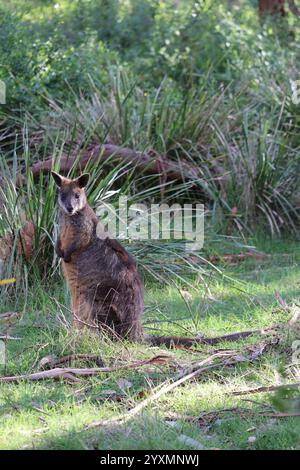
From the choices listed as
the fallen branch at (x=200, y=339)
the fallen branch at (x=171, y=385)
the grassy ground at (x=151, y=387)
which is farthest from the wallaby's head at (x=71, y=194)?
the fallen branch at (x=171, y=385)

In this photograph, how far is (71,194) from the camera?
257 inches

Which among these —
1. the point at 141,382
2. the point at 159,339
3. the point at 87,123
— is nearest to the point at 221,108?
the point at 87,123

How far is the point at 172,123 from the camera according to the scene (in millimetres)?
9703

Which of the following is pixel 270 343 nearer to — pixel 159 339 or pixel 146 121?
pixel 159 339

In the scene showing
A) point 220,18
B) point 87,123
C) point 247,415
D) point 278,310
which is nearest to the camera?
point 247,415

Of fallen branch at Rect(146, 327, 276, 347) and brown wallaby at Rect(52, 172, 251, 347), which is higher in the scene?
brown wallaby at Rect(52, 172, 251, 347)

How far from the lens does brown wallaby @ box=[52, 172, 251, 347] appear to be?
612 cm

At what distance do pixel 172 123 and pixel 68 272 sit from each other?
373cm

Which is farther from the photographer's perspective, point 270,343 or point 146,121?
point 146,121

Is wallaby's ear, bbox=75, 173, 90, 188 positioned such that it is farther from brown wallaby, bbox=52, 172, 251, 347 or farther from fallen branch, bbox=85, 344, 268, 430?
fallen branch, bbox=85, 344, 268, 430

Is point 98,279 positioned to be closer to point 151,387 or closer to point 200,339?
point 200,339

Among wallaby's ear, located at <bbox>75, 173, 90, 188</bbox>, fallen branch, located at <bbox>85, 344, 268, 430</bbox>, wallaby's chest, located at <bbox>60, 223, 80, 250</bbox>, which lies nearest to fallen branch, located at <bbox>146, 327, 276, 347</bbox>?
fallen branch, located at <bbox>85, 344, 268, 430</bbox>

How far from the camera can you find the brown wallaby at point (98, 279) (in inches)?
241

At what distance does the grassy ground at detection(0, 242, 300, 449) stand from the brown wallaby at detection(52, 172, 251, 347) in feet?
0.53
